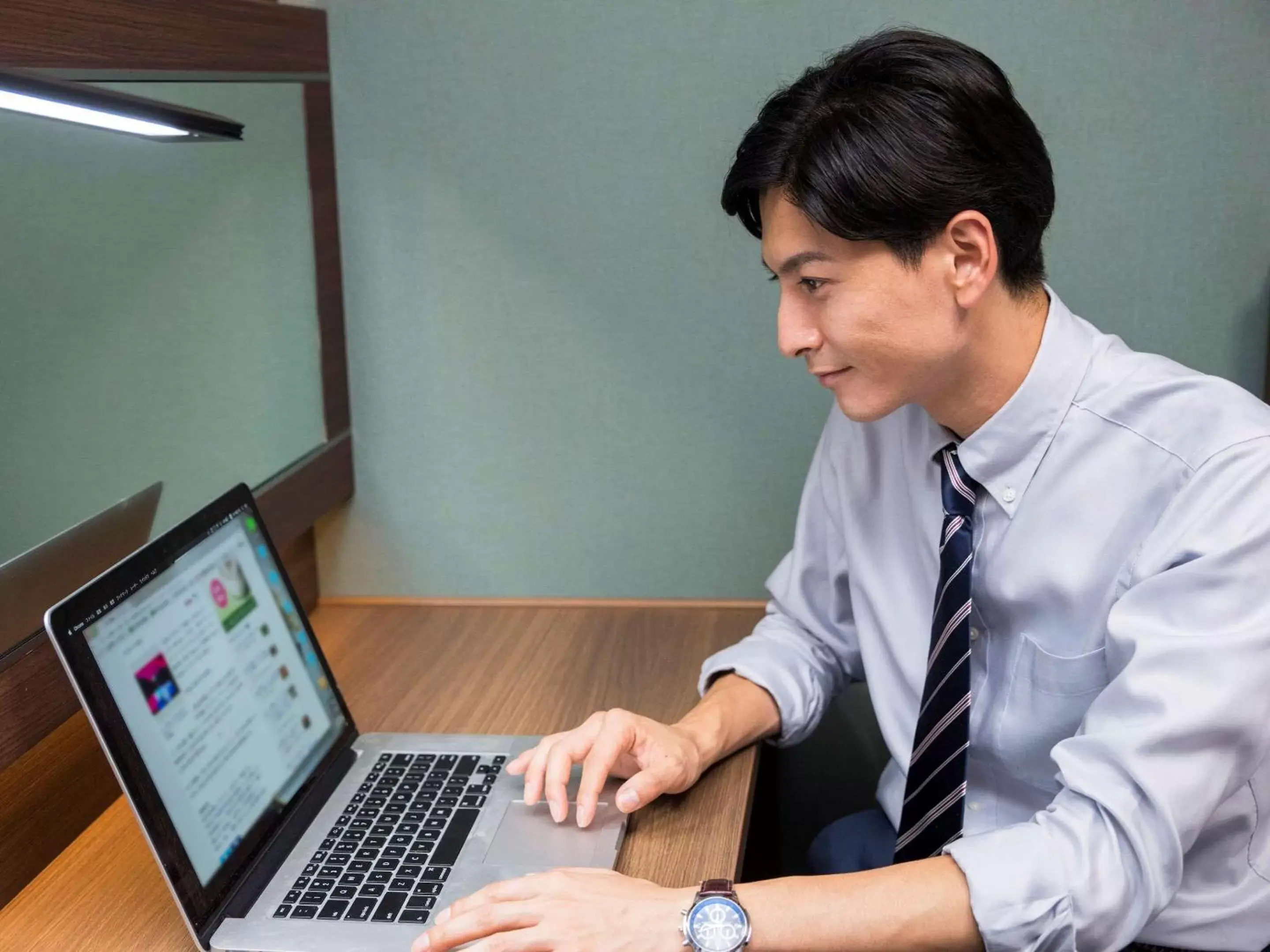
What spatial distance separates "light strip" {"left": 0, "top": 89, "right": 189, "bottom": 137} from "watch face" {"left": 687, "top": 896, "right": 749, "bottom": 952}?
74 cm

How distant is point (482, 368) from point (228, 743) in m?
0.76

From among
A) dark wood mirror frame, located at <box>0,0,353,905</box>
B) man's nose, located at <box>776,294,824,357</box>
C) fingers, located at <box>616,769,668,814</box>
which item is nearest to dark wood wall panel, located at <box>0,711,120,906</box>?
dark wood mirror frame, located at <box>0,0,353,905</box>

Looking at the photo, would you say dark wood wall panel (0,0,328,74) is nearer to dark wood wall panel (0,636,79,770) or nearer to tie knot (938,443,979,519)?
dark wood wall panel (0,636,79,770)

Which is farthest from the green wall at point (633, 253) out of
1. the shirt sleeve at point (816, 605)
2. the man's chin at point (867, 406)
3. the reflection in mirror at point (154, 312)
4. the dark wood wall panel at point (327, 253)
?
the man's chin at point (867, 406)

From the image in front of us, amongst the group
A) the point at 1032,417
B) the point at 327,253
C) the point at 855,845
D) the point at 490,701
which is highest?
the point at 327,253

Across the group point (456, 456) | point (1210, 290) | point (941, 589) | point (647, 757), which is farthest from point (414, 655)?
point (1210, 290)

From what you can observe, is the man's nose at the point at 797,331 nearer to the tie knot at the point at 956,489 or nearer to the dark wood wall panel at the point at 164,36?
the tie knot at the point at 956,489

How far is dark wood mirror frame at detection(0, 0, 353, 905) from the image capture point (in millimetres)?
1016

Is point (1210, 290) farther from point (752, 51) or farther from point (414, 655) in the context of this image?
point (414, 655)

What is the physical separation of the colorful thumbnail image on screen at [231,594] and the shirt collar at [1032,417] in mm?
664

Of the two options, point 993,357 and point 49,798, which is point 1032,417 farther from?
point 49,798

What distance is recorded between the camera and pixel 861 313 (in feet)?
3.49

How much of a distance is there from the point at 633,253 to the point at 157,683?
89cm

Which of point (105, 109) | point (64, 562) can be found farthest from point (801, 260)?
point (64, 562)
